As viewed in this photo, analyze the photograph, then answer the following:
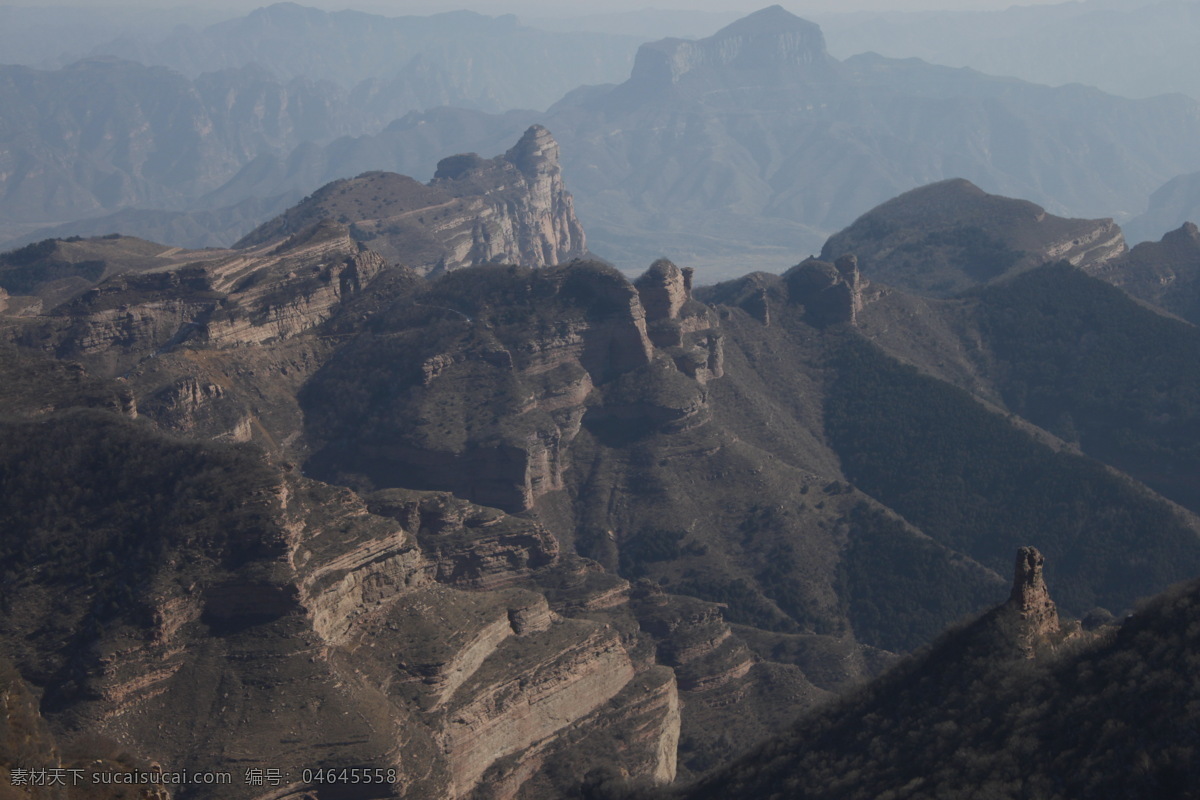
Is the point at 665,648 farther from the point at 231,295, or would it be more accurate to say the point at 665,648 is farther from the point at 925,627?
the point at 231,295

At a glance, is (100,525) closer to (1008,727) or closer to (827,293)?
(1008,727)

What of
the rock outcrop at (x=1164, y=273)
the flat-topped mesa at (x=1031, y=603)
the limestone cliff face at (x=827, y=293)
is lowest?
the rock outcrop at (x=1164, y=273)

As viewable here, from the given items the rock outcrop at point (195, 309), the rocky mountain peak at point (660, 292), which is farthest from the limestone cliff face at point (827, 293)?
the rock outcrop at point (195, 309)

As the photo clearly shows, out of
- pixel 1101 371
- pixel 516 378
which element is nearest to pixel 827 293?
pixel 1101 371

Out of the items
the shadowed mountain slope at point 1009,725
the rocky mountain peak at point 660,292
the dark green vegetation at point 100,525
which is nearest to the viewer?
the shadowed mountain slope at point 1009,725

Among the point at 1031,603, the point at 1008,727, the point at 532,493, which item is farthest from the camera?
the point at 532,493

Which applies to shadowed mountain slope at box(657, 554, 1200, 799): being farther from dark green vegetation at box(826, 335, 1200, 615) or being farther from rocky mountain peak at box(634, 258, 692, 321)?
rocky mountain peak at box(634, 258, 692, 321)

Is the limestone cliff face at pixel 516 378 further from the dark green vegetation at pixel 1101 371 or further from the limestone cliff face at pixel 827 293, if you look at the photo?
the dark green vegetation at pixel 1101 371
